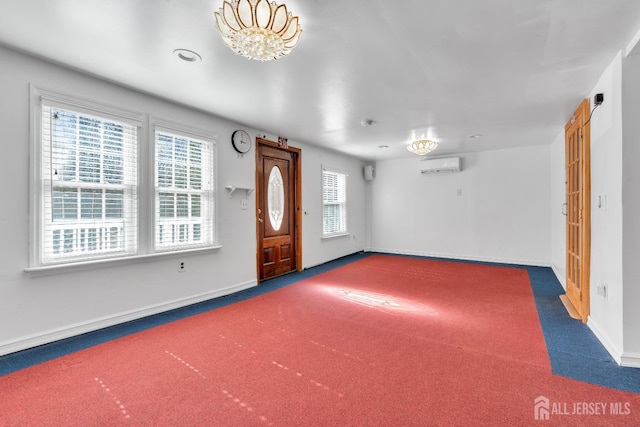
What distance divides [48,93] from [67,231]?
3.94 ft

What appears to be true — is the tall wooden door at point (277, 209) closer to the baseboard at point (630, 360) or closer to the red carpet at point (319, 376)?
the red carpet at point (319, 376)

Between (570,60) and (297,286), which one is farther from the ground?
(570,60)

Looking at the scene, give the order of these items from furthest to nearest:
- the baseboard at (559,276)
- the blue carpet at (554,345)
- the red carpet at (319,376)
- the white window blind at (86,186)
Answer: the baseboard at (559,276) → the white window blind at (86,186) → the blue carpet at (554,345) → the red carpet at (319,376)

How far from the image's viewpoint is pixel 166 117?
3.43 m

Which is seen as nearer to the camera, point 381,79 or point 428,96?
point 381,79

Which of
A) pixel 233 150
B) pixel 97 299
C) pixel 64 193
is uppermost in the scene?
pixel 233 150

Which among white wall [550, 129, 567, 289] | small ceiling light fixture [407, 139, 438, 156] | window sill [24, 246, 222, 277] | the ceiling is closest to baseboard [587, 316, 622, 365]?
white wall [550, 129, 567, 289]

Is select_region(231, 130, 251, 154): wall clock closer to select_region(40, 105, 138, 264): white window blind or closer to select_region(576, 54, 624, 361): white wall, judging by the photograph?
select_region(40, 105, 138, 264): white window blind

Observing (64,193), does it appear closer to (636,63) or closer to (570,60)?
(570,60)

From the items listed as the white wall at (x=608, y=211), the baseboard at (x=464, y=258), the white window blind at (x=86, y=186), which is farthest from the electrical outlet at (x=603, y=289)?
the white window blind at (x=86, y=186)

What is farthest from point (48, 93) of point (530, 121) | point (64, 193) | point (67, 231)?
point (530, 121)

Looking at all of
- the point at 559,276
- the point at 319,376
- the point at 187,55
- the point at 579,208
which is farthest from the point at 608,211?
the point at 187,55

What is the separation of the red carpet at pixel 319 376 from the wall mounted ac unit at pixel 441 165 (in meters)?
3.76

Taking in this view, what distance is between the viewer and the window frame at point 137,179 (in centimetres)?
248
